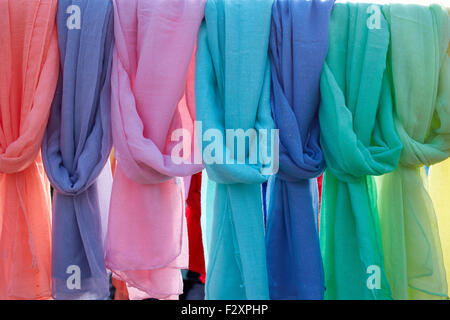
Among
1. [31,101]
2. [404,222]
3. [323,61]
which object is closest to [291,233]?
[404,222]

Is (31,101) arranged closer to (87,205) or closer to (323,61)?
(87,205)

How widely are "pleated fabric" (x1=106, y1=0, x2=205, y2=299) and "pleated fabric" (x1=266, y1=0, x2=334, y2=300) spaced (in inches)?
11.0

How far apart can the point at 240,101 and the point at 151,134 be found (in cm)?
30

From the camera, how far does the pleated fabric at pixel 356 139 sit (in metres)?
Answer: 1.47

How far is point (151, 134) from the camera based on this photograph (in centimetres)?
150

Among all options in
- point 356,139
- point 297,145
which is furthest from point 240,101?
point 356,139

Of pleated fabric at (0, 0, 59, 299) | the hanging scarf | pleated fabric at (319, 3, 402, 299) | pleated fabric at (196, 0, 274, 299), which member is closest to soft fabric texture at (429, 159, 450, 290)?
the hanging scarf

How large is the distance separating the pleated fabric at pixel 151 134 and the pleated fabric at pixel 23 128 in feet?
0.71

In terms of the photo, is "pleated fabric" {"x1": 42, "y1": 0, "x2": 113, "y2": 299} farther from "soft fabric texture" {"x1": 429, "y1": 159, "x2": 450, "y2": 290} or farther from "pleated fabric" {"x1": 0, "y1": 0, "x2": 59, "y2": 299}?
"soft fabric texture" {"x1": 429, "y1": 159, "x2": 450, "y2": 290}

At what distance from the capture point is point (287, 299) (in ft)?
5.28

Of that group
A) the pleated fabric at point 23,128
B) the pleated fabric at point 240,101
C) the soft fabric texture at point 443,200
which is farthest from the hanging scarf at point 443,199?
the pleated fabric at point 23,128
